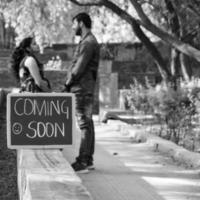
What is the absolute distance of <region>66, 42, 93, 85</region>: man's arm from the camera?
751 centimetres

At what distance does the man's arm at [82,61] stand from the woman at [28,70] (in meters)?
1.17

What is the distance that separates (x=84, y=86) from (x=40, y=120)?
132 cm

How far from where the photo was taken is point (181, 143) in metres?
10.7

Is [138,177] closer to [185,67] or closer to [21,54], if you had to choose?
[21,54]

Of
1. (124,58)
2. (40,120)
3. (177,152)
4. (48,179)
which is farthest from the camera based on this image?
(124,58)

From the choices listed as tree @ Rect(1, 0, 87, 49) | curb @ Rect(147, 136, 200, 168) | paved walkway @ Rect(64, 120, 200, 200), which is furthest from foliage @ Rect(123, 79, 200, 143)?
tree @ Rect(1, 0, 87, 49)

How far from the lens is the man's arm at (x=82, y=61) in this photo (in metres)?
7.51

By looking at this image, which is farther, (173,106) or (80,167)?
(173,106)

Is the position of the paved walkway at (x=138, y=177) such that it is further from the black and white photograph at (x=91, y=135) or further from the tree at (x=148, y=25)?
the tree at (x=148, y=25)

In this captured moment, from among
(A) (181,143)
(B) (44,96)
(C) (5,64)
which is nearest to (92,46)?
(B) (44,96)

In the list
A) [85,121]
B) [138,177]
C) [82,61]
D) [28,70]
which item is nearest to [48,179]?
[85,121]

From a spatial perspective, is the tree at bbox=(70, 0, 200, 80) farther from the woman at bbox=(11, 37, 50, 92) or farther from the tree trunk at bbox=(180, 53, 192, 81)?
the woman at bbox=(11, 37, 50, 92)

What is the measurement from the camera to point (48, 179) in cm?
490

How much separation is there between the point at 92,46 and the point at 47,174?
2.83m
